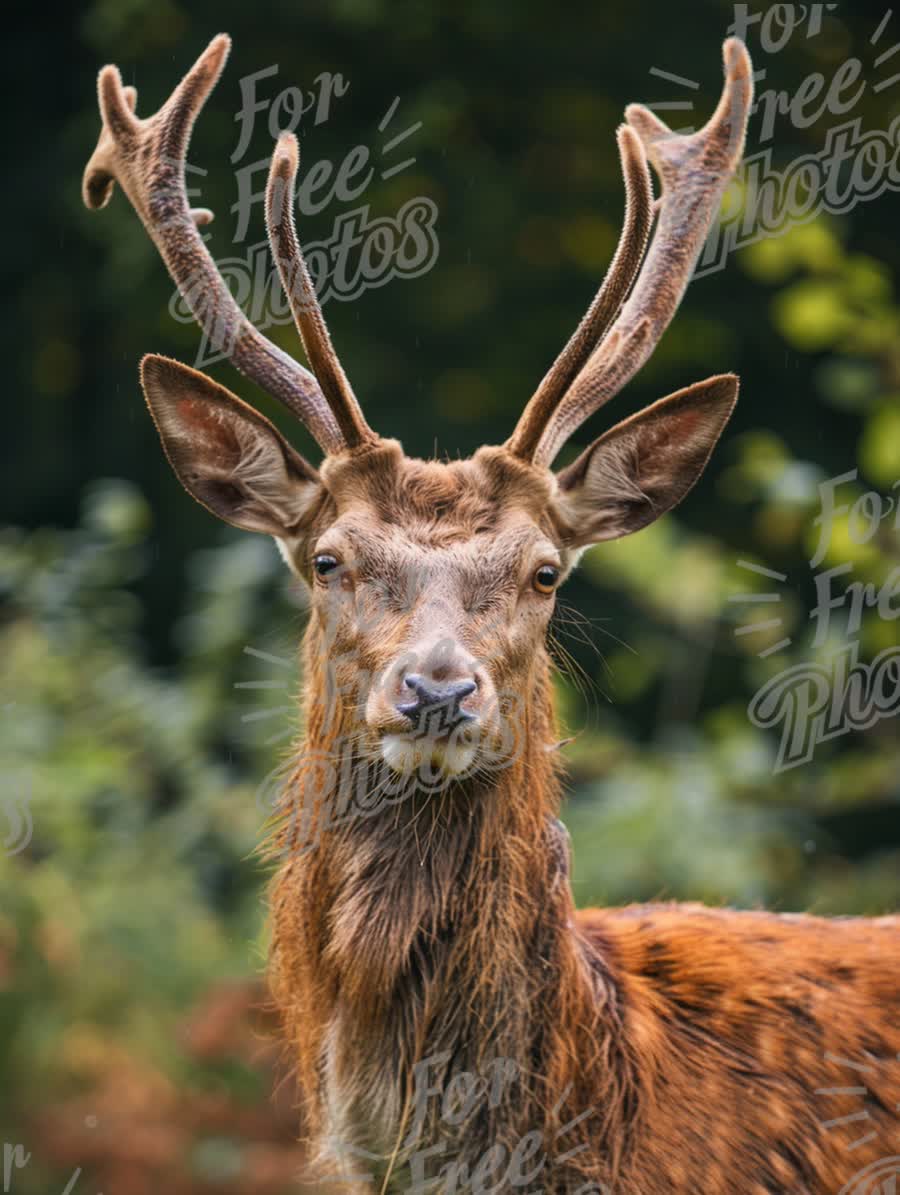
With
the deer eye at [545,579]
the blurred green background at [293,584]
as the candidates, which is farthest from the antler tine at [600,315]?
the blurred green background at [293,584]

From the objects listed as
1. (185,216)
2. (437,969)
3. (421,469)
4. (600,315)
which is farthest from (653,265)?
(437,969)

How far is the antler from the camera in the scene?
11.9 ft

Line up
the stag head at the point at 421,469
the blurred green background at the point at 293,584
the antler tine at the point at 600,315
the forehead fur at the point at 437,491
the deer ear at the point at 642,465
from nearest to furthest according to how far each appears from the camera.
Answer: the stag head at the point at 421,469 → the forehead fur at the point at 437,491 → the antler tine at the point at 600,315 → the deer ear at the point at 642,465 → the blurred green background at the point at 293,584

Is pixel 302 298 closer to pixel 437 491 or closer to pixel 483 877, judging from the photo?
pixel 437 491

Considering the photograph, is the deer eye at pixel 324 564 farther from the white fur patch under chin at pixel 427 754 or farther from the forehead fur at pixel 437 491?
Answer: the white fur patch under chin at pixel 427 754

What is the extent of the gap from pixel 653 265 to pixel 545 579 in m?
1.00

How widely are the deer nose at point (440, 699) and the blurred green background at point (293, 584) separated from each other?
778 millimetres

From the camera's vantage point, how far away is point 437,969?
3.33m

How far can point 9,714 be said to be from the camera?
745 cm

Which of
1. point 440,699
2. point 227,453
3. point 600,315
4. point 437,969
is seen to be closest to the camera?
point 440,699

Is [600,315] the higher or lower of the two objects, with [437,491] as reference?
higher

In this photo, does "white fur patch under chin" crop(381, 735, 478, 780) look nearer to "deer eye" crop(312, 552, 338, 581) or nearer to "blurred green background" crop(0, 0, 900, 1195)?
"deer eye" crop(312, 552, 338, 581)

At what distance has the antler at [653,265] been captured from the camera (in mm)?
3627

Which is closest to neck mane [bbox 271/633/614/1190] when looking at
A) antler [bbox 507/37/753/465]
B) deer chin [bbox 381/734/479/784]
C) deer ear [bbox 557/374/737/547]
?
deer chin [bbox 381/734/479/784]
